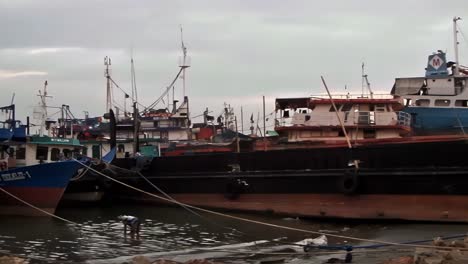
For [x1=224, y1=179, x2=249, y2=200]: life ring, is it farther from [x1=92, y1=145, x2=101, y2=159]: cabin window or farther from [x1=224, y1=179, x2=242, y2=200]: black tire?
[x1=92, y1=145, x2=101, y2=159]: cabin window

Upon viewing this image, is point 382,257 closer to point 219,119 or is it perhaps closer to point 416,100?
point 416,100

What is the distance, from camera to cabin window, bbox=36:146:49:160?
2312 centimetres

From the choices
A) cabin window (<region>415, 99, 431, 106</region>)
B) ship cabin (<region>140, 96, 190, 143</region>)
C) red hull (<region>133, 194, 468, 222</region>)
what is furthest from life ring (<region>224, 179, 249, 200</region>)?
ship cabin (<region>140, 96, 190, 143</region>)

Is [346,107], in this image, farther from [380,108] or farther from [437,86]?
[437,86]

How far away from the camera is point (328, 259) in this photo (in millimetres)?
10594

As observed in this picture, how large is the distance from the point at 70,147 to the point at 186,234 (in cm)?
1045

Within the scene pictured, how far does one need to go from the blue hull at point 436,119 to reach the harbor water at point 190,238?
1006 cm

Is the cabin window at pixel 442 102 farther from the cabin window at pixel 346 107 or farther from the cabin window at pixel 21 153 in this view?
the cabin window at pixel 21 153

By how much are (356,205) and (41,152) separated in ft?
43.8

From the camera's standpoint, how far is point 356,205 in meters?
17.1

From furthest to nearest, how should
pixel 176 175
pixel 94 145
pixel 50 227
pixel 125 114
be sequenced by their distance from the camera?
1. pixel 125 114
2. pixel 94 145
3. pixel 176 175
4. pixel 50 227

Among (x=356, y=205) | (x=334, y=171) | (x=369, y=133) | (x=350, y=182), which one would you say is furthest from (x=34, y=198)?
(x=369, y=133)

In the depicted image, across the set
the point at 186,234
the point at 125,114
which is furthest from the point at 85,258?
the point at 125,114

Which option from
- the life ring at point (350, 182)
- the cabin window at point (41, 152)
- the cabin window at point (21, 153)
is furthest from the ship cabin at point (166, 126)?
the life ring at point (350, 182)
